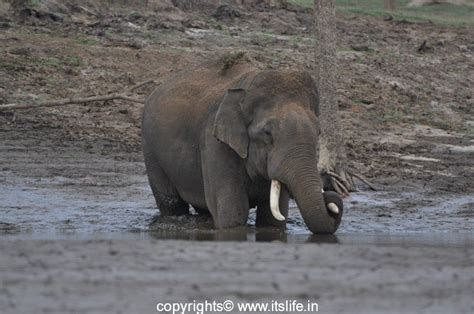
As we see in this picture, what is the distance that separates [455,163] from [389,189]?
278 centimetres

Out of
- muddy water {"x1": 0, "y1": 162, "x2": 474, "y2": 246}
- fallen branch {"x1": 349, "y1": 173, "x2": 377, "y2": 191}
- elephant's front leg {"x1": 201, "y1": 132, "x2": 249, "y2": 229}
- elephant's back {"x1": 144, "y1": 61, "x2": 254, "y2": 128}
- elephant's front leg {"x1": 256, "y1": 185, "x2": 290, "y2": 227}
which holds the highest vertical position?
elephant's back {"x1": 144, "y1": 61, "x2": 254, "y2": 128}

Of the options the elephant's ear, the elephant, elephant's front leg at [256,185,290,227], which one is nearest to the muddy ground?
elephant's front leg at [256,185,290,227]

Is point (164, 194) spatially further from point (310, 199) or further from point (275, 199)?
point (310, 199)

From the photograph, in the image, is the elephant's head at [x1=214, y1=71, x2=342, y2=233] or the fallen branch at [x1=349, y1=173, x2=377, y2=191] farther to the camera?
the fallen branch at [x1=349, y1=173, x2=377, y2=191]

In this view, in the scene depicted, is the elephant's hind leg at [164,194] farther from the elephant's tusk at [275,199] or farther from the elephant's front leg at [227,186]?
the elephant's tusk at [275,199]

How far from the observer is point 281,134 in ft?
43.9

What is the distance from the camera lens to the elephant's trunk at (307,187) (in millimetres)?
13023

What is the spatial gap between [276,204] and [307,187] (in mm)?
492

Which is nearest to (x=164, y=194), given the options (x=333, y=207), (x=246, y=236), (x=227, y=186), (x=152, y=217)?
(x=152, y=217)

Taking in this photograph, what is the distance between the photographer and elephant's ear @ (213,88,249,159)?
1391cm

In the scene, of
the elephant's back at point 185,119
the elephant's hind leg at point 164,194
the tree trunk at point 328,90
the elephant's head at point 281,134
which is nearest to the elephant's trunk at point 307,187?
the elephant's head at point 281,134

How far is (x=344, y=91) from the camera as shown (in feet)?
81.0

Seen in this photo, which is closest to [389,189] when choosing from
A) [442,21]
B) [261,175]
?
[261,175]

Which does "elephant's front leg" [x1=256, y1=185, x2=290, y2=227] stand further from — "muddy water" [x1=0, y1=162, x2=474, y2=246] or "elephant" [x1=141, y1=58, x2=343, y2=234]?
"muddy water" [x1=0, y1=162, x2=474, y2=246]
